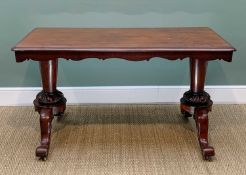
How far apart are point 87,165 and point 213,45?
835 millimetres

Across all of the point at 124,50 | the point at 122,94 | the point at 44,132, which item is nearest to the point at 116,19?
the point at 122,94

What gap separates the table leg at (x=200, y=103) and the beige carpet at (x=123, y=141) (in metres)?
0.08

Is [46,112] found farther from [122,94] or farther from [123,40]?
[122,94]

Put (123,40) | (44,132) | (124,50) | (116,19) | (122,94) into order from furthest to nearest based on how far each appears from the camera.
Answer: (122,94), (116,19), (44,132), (123,40), (124,50)

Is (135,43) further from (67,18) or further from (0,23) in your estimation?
(0,23)

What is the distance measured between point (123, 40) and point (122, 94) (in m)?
0.72

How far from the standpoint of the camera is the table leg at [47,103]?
1941 mm

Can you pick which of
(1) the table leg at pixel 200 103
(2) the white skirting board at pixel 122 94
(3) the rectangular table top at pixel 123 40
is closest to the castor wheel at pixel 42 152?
(3) the rectangular table top at pixel 123 40

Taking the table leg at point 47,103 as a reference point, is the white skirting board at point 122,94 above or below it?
below

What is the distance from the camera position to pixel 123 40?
1861 mm

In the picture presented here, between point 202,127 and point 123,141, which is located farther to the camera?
point 123,141

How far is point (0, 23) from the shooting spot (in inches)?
92.7

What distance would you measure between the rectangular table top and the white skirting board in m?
0.53

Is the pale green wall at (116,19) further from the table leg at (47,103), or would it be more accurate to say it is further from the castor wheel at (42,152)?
the castor wheel at (42,152)
